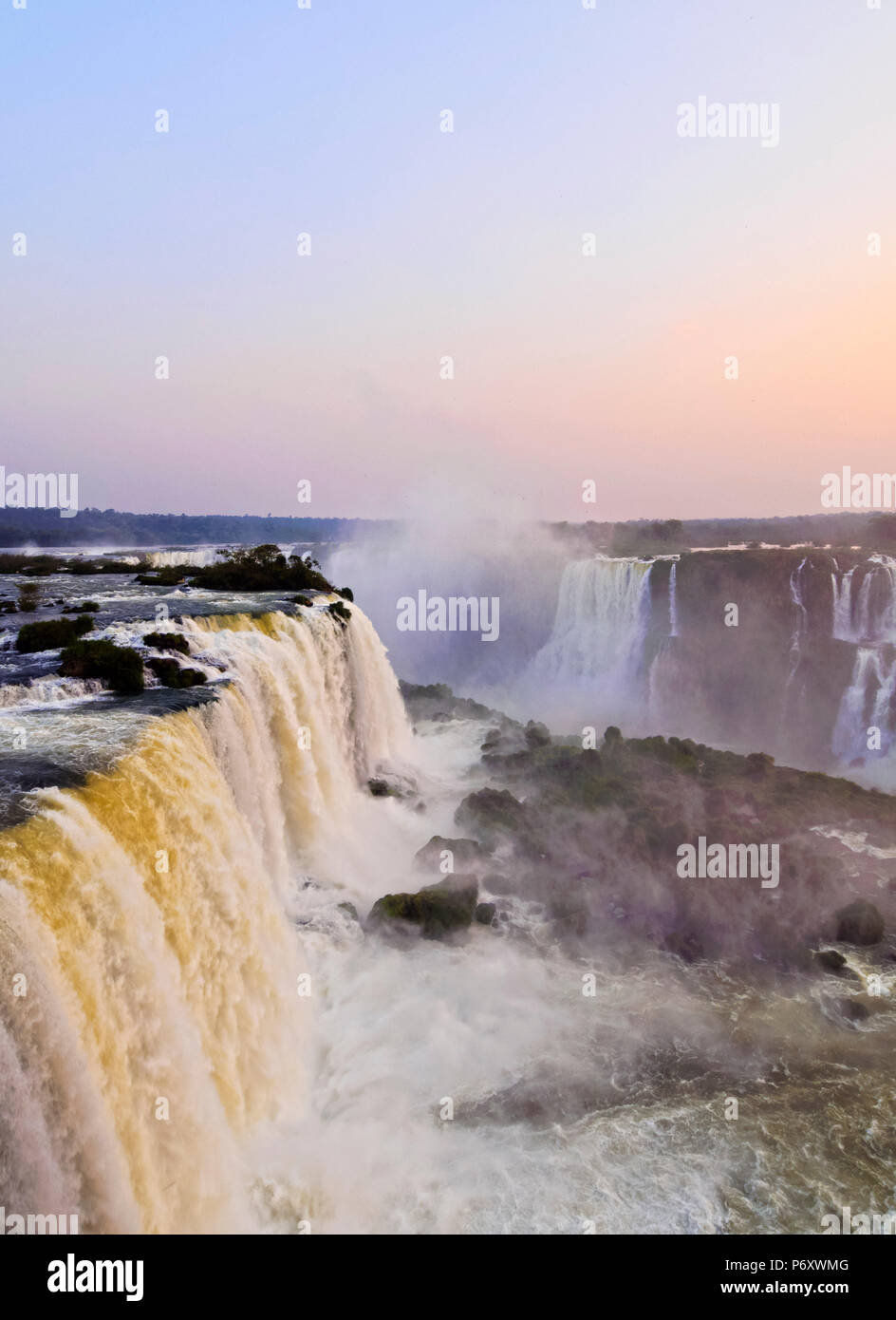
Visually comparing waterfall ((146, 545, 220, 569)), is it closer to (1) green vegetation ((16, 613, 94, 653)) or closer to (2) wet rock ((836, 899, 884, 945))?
(1) green vegetation ((16, 613, 94, 653))

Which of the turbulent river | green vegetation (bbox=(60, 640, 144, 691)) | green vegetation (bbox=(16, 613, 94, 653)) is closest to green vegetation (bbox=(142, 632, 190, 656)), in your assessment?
the turbulent river

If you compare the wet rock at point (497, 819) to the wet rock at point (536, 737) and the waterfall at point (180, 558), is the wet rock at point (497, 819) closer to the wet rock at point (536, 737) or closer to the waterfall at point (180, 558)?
the wet rock at point (536, 737)

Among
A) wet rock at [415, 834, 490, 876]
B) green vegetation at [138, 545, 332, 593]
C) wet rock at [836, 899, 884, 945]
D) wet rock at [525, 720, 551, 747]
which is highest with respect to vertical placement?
green vegetation at [138, 545, 332, 593]

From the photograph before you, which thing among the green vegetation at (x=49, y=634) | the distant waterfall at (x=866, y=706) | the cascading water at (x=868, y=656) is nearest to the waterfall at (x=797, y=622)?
the cascading water at (x=868, y=656)

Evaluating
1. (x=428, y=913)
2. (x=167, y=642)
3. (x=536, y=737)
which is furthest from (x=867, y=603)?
(x=167, y=642)

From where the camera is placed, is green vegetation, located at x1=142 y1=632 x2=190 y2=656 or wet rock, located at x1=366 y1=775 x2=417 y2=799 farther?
wet rock, located at x1=366 y1=775 x2=417 y2=799
